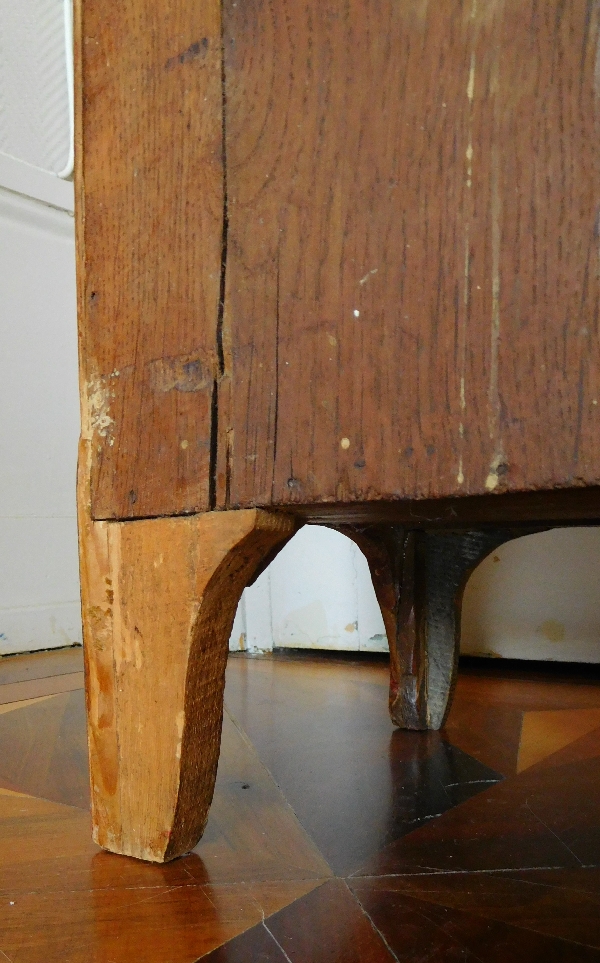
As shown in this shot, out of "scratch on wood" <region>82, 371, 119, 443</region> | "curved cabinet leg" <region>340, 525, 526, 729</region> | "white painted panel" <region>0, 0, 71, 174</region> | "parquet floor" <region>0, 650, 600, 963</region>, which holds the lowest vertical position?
"parquet floor" <region>0, 650, 600, 963</region>

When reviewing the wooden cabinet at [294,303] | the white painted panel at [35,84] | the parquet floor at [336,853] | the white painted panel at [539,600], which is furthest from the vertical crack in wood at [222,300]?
the white painted panel at [35,84]

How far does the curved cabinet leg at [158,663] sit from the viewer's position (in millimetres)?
599

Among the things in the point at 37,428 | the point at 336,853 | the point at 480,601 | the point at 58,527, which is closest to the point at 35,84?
the point at 37,428

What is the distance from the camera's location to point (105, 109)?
637mm

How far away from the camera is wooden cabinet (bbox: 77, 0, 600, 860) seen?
45 centimetres

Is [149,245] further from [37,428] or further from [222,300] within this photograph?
[37,428]

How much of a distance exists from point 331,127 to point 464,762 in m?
0.79

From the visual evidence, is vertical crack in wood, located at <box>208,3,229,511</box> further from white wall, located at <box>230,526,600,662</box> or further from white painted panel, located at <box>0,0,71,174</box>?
white painted panel, located at <box>0,0,71,174</box>

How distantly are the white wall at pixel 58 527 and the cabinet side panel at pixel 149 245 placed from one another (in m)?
1.28

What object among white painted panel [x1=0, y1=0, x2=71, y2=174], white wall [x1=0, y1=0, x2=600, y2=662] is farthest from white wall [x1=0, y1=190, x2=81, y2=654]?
white painted panel [x1=0, y1=0, x2=71, y2=174]

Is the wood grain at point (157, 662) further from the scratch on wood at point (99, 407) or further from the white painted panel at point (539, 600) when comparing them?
the white painted panel at point (539, 600)

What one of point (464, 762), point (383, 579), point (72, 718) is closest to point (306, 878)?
point (464, 762)

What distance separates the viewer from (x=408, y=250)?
1.60 feet

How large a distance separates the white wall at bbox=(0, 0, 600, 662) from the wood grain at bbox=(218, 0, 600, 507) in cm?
128
